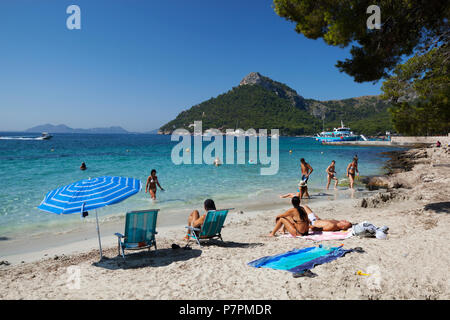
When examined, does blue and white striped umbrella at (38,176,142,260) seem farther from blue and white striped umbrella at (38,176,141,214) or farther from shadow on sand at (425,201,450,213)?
shadow on sand at (425,201,450,213)

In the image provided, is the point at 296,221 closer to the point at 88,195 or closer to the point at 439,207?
the point at 88,195

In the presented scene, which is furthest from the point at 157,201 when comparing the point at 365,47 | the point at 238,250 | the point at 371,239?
the point at 365,47

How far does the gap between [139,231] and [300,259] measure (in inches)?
119

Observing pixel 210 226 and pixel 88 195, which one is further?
pixel 210 226

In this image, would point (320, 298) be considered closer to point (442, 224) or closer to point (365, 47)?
point (442, 224)

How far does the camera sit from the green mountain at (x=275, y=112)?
124 meters

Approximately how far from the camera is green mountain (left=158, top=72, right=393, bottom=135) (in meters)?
124

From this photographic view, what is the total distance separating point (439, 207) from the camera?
743 centimetres

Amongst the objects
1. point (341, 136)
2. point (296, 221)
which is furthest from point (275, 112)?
point (296, 221)

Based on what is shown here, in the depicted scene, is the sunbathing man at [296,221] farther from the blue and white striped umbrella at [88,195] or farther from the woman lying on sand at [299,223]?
the blue and white striped umbrella at [88,195]

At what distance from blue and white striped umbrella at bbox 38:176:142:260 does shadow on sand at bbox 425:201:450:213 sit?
312 inches

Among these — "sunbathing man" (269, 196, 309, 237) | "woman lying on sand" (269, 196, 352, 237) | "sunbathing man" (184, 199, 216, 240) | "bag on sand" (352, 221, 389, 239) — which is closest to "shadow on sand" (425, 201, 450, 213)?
"bag on sand" (352, 221, 389, 239)

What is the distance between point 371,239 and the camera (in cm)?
542
